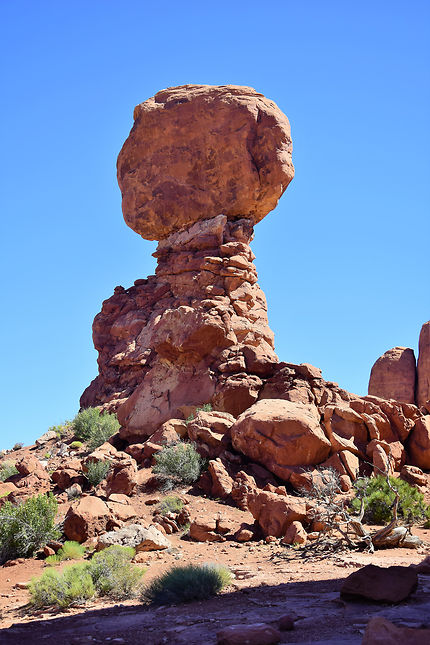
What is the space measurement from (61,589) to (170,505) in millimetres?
5089

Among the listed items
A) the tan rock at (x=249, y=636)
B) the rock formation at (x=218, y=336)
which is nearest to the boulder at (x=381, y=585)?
the tan rock at (x=249, y=636)

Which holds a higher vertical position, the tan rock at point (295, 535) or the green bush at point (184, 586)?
the tan rock at point (295, 535)

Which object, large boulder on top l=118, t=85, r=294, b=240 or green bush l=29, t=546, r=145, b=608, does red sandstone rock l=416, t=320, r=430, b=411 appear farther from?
green bush l=29, t=546, r=145, b=608

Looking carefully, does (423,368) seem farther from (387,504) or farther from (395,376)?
(387,504)

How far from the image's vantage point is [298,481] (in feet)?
45.9

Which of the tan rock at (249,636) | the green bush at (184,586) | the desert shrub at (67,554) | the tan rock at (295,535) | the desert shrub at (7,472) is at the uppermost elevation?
the desert shrub at (7,472)

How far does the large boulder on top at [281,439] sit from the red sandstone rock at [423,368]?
17524mm

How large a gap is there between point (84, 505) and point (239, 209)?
1528 cm

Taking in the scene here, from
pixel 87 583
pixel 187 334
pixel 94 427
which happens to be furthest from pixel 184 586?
pixel 94 427

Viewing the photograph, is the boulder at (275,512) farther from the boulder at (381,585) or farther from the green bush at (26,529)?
the boulder at (381,585)

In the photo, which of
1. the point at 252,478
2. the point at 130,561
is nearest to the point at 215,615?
the point at 130,561

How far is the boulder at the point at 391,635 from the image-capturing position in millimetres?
4348

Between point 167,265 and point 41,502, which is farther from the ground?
point 167,265

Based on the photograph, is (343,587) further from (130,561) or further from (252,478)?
(252,478)
